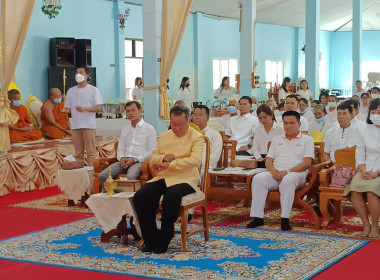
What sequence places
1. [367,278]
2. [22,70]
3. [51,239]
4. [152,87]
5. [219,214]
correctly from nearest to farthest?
[367,278] < [51,239] < [219,214] < [152,87] < [22,70]

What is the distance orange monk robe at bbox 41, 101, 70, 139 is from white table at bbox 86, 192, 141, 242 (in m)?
5.43

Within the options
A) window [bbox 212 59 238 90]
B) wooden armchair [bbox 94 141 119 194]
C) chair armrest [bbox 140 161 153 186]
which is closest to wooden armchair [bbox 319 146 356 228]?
chair armrest [bbox 140 161 153 186]

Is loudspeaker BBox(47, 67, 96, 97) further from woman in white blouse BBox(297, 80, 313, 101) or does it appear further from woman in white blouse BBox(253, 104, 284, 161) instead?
woman in white blouse BBox(253, 104, 284, 161)

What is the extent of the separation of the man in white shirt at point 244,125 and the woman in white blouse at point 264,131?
1.08 m

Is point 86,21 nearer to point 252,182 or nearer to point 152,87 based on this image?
point 152,87

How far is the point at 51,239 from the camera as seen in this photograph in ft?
20.8

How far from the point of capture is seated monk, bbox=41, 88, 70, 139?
11312 millimetres

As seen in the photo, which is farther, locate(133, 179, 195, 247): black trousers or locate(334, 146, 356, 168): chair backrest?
locate(334, 146, 356, 168): chair backrest

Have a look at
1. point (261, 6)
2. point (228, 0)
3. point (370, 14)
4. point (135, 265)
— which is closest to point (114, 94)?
point (228, 0)

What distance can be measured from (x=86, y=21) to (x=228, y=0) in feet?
16.7

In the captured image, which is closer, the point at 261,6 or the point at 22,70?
the point at 22,70

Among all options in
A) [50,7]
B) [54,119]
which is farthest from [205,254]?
[50,7]

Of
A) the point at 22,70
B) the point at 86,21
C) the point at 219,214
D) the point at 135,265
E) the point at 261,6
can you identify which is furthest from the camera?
the point at 261,6

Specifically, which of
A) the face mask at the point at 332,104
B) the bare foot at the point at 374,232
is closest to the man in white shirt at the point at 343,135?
the bare foot at the point at 374,232
